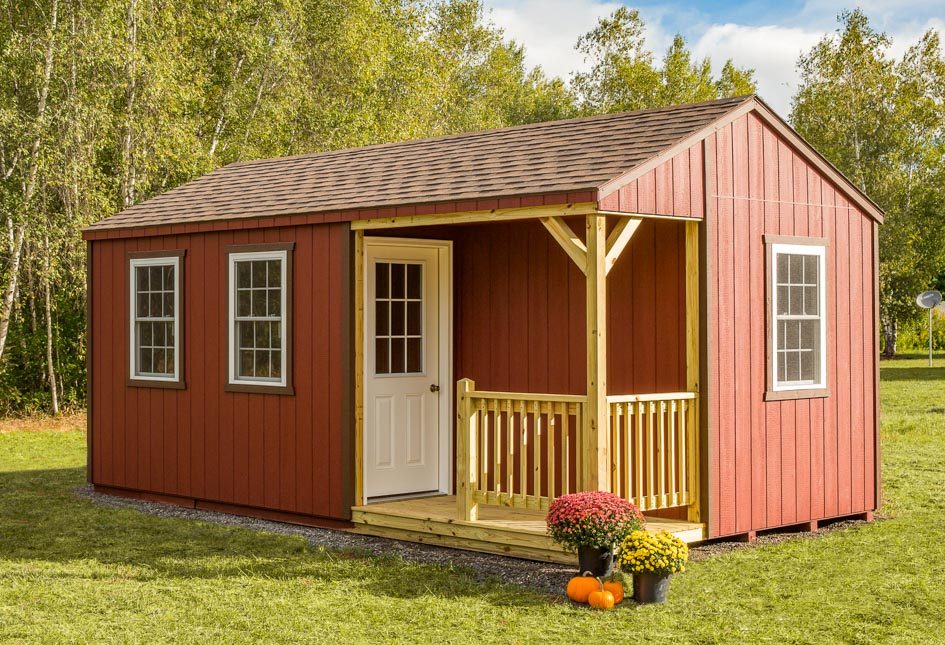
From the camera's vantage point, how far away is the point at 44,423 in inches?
737

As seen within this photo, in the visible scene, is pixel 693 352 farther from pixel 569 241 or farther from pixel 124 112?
pixel 124 112

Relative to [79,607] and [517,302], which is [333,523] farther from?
[79,607]

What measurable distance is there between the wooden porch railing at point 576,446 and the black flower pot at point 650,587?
3.96 feet

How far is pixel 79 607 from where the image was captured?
689cm

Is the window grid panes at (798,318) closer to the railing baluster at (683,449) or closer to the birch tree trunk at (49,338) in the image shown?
the railing baluster at (683,449)

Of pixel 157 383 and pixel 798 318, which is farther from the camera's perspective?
pixel 157 383

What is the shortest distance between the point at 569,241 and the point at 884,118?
89.5ft

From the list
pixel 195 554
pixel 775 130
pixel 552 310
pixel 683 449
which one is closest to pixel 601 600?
pixel 683 449

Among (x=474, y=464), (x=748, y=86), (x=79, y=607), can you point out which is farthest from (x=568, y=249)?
(x=748, y=86)

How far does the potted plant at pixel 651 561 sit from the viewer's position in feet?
22.7

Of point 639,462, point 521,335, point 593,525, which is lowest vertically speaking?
point 593,525

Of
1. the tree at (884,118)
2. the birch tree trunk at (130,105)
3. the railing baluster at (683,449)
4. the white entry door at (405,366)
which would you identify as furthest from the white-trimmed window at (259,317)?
the tree at (884,118)

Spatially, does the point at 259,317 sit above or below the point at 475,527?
above

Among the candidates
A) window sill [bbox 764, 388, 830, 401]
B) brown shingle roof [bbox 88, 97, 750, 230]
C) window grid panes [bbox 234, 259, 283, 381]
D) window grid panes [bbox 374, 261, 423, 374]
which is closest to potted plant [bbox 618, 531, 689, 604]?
brown shingle roof [bbox 88, 97, 750, 230]
